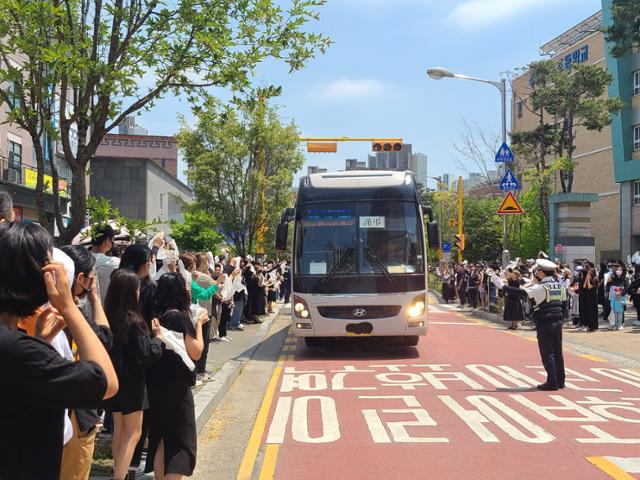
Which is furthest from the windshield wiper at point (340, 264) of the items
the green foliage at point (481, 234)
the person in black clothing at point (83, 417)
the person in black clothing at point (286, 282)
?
the green foliage at point (481, 234)

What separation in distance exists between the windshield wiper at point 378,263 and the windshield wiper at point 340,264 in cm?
30

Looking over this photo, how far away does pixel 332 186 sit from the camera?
46.8ft

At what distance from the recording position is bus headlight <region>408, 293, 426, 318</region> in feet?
43.9

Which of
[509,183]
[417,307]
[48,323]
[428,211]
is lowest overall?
[417,307]

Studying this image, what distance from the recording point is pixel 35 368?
233 centimetres

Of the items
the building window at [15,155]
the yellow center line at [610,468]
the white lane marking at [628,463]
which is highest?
the building window at [15,155]

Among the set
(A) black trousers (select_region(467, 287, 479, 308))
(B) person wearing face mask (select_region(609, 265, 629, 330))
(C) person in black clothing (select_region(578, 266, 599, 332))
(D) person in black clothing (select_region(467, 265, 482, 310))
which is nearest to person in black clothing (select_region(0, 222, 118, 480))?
(C) person in black clothing (select_region(578, 266, 599, 332))

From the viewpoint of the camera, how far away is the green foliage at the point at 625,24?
27.2 meters

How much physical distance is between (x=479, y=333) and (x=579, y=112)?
2057cm

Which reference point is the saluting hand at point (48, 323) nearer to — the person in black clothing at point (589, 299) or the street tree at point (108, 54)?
the street tree at point (108, 54)

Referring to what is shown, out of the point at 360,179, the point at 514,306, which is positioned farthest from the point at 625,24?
the point at 360,179

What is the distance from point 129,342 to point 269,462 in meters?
2.08

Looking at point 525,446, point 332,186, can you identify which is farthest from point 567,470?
point 332,186

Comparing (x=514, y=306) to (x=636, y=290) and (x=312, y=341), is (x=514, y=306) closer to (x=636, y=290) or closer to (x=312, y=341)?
(x=636, y=290)
